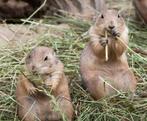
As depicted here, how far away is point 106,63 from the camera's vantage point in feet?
19.5

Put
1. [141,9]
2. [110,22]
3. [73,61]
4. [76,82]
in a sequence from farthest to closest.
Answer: [141,9] → [73,61] → [76,82] → [110,22]

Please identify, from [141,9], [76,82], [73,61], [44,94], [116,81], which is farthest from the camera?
A: [141,9]

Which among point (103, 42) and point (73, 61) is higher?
point (103, 42)

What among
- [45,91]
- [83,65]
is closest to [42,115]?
[45,91]

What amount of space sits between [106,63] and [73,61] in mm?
1021

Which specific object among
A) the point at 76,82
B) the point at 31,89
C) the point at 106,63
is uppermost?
the point at 106,63

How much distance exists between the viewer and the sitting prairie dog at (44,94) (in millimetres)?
5430

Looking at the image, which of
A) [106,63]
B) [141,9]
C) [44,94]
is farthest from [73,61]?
[141,9]

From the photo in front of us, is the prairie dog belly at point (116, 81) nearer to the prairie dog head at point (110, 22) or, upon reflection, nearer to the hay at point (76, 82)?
the hay at point (76, 82)

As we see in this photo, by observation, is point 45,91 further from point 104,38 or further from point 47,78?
point 104,38

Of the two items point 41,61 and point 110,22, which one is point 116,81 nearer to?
point 110,22

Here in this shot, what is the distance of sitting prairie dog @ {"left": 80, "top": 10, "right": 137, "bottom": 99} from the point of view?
19.2 ft

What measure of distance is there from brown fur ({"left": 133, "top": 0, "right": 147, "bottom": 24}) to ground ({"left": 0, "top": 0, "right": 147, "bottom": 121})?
161 millimetres

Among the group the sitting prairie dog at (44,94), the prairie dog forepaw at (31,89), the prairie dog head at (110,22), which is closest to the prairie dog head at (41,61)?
the sitting prairie dog at (44,94)
